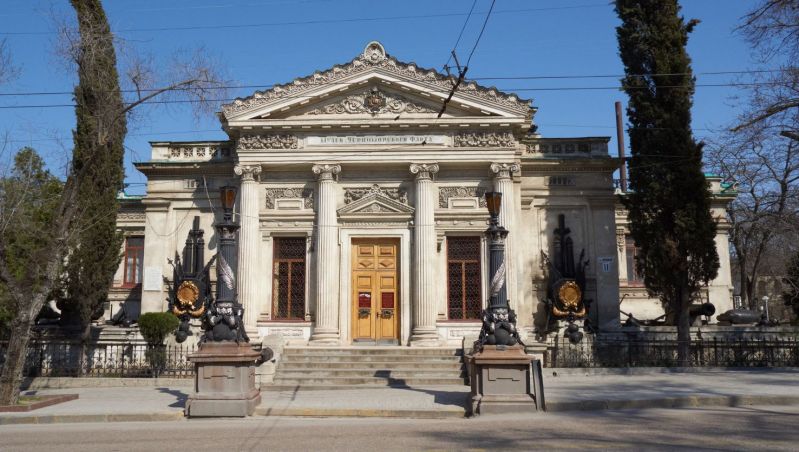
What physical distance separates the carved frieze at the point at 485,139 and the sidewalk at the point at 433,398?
8544mm

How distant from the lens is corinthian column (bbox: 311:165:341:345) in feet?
73.4

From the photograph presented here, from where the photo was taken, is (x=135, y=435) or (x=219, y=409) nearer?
(x=135, y=435)

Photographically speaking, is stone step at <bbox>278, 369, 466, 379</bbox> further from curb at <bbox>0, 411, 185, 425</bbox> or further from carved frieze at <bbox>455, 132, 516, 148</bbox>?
carved frieze at <bbox>455, 132, 516, 148</bbox>

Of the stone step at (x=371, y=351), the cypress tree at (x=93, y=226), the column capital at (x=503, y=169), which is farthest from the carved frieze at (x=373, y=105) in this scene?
the stone step at (x=371, y=351)

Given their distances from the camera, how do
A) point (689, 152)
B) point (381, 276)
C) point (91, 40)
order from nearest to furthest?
point (91, 40)
point (689, 152)
point (381, 276)

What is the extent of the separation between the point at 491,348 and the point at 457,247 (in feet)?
32.5

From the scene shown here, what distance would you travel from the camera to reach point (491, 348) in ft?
46.6

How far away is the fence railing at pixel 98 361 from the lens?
19.8 m

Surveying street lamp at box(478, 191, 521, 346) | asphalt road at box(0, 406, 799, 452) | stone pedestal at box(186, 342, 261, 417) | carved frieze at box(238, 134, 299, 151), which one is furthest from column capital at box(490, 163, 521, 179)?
stone pedestal at box(186, 342, 261, 417)

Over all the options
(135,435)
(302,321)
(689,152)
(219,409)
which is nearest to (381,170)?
(302,321)

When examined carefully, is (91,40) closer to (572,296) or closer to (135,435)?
(135,435)

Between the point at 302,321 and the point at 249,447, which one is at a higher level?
the point at 302,321

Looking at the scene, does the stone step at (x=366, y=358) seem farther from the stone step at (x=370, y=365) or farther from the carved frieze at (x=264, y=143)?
the carved frieze at (x=264, y=143)

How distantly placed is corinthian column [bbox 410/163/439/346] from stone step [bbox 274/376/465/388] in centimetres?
289
